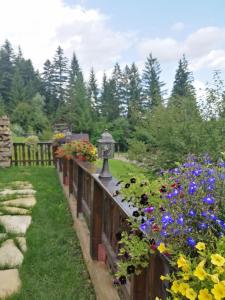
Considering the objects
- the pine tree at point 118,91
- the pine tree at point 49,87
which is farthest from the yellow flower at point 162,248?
the pine tree at point 49,87

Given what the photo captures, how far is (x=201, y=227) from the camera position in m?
0.94

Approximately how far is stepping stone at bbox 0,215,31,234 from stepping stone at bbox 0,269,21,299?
88cm

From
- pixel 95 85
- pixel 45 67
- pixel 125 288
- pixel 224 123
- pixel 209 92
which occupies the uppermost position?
pixel 45 67

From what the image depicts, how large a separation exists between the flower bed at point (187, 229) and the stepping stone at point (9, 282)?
4.50ft

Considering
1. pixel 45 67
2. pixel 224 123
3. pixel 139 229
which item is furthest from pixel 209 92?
pixel 45 67

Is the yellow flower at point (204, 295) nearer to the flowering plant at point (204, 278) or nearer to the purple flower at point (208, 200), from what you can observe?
the flowering plant at point (204, 278)

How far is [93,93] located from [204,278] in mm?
39681

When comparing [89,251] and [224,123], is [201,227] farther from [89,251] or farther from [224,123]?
[224,123]

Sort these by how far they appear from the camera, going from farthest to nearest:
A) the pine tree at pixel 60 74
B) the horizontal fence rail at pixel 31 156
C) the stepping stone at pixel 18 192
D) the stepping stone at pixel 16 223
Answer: the pine tree at pixel 60 74 → the horizontal fence rail at pixel 31 156 → the stepping stone at pixel 18 192 → the stepping stone at pixel 16 223

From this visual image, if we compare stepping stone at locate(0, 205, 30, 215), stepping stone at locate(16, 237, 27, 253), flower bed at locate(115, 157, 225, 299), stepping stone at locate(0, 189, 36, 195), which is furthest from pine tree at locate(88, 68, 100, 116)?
flower bed at locate(115, 157, 225, 299)

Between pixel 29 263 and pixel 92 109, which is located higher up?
pixel 92 109

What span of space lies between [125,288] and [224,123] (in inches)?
190

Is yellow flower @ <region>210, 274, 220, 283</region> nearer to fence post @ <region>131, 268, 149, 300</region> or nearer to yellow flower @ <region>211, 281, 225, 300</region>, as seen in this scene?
yellow flower @ <region>211, 281, 225, 300</region>

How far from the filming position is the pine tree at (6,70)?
37050mm
